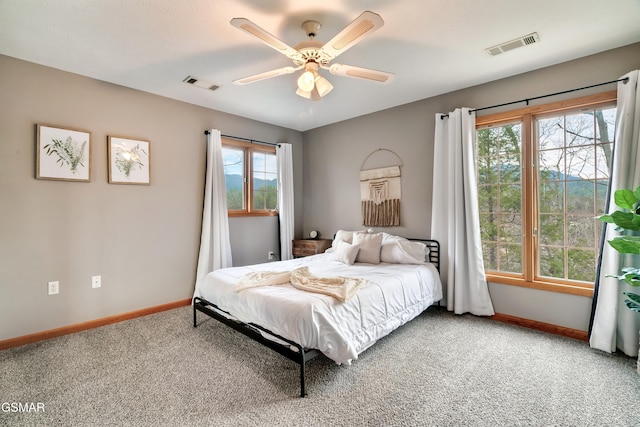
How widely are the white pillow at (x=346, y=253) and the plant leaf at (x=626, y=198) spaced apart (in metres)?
2.29

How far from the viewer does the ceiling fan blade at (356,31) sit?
5.36 feet

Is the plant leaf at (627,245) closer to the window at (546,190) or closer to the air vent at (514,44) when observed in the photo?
the window at (546,190)

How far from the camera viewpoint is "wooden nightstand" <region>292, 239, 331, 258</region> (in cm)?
454

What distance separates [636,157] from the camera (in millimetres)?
2396

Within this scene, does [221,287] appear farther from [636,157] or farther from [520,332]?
[636,157]

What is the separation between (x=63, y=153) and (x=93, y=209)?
606mm

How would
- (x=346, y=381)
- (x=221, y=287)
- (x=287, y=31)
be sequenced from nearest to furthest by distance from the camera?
(x=346, y=381), (x=287, y=31), (x=221, y=287)

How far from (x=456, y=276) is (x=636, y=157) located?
72.1 inches

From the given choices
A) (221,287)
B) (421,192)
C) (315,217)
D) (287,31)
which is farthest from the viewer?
(315,217)

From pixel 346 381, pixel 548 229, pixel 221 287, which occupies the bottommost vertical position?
pixel 346 381

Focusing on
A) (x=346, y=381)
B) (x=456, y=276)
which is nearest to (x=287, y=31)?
(x=346, y=381)

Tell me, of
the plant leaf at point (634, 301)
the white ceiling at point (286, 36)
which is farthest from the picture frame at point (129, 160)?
the plant leaf at point (634, 301)

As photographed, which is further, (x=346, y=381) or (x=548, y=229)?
(x=548, y=229)

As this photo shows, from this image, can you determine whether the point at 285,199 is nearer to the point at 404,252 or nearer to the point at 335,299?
the point at 404,252
